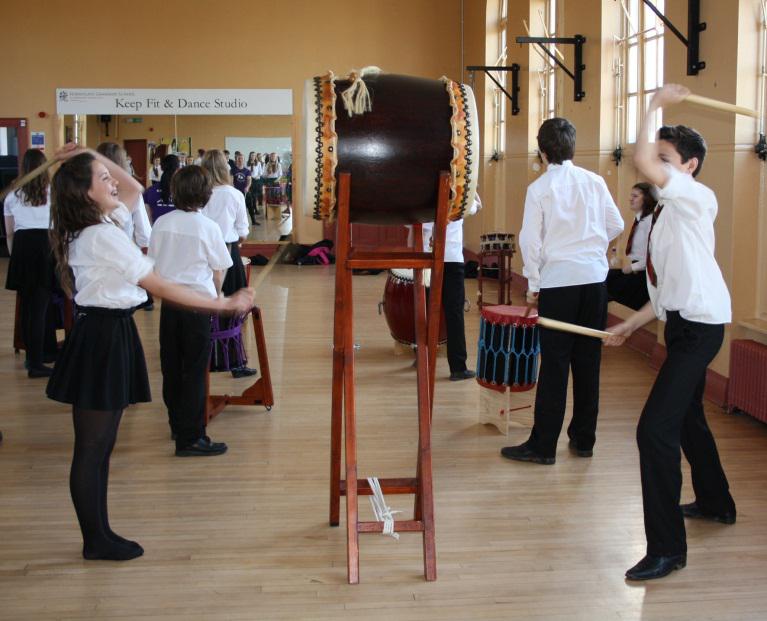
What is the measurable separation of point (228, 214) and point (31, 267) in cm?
140

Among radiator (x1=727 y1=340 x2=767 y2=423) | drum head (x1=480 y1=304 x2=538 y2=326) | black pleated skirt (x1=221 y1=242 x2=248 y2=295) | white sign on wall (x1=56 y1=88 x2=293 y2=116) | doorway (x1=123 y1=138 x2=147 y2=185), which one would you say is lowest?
radiator (x1=727 y1=340 x2=767 y2=423)

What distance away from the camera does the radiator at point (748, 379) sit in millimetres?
5184

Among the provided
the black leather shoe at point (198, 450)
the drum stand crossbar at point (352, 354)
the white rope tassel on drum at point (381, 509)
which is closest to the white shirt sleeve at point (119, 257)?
the drum stand crossbar at point (352, 354)

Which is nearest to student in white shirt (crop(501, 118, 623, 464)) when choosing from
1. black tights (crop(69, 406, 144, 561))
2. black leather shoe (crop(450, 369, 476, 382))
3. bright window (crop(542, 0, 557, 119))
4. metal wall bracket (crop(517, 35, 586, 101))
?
black leather shoe (crop(450, 369, 476, 382))

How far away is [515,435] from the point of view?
5.27m

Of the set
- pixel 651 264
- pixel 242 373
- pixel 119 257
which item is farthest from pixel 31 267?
pixel 651 264

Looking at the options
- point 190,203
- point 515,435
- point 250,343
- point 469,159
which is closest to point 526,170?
point 250,343

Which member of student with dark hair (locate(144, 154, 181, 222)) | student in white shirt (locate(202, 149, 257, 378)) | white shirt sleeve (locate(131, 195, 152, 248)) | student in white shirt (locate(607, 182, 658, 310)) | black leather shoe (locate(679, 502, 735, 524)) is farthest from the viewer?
student with dark hair (locate(144, 154, 181, 222))

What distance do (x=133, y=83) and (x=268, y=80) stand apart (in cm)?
194

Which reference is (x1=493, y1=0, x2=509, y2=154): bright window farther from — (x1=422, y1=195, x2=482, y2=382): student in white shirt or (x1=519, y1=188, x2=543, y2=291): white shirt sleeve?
(x1=519, y1=188, x2=543, y2=291): white shirt sleeve

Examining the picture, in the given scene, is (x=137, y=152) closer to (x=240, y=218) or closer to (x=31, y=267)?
(x=31, y=267)

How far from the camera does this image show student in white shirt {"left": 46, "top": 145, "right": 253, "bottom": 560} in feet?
10.9

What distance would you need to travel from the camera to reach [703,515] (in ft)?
13.1

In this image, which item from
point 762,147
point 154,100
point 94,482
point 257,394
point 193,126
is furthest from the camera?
point 193,126
